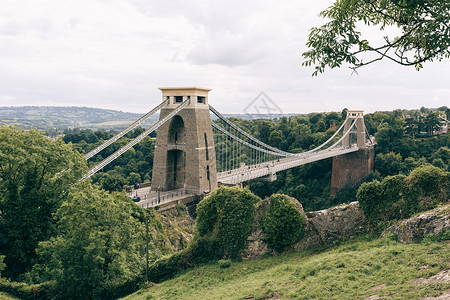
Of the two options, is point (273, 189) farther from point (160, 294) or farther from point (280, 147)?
point (160, 294)

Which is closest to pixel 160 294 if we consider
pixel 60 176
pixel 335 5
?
pixel 60 176

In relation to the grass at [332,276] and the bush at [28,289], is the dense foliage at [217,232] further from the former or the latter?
the bush at [28,289]

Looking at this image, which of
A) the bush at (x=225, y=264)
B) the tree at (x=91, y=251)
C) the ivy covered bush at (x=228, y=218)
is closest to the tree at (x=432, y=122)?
the ivy covered bush at (x=228, y=218)

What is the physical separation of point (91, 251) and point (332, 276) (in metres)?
10.4

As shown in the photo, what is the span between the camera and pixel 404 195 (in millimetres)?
15367

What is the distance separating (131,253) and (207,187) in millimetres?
13604

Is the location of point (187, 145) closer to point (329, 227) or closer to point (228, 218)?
point (228, 218)

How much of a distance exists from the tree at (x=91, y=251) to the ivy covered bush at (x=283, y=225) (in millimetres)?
6471

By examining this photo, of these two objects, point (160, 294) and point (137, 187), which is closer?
point (160, 294)

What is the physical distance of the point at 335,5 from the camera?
7.95 m

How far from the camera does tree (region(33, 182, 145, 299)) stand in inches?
607

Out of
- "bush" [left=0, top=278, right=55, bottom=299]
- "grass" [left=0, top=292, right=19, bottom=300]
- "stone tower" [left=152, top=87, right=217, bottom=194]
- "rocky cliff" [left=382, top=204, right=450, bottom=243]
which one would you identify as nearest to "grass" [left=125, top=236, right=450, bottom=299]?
"rocky cliff" [left=382, top=204, right=450, bottom=243]

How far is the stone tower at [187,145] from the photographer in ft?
94.7

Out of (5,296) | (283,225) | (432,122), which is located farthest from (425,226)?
(432,122)
